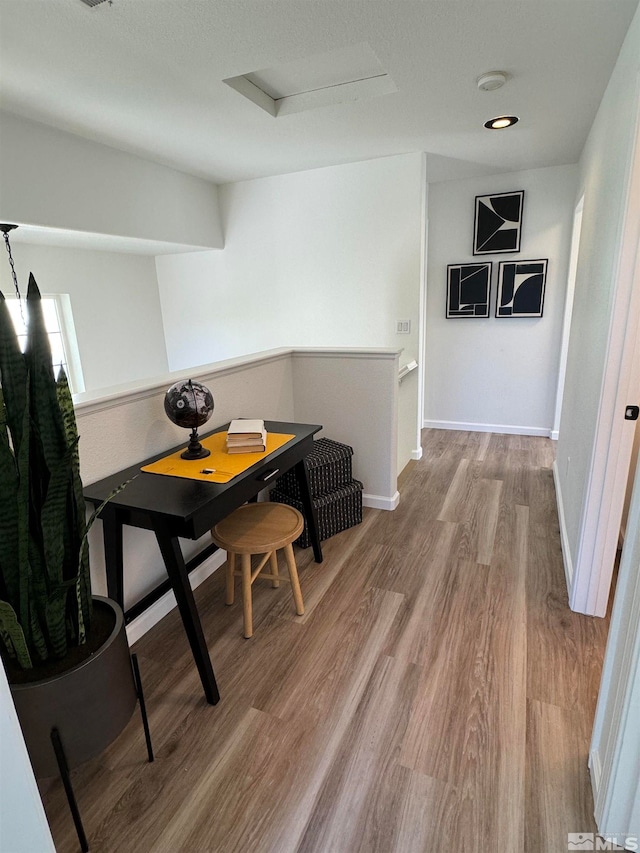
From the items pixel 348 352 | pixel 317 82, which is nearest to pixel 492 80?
pixel 317 82

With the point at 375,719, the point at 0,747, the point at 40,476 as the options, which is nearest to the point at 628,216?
the point at 375,719

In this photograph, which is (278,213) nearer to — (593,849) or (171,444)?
(171,444)

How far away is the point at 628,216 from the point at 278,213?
9.28 ft

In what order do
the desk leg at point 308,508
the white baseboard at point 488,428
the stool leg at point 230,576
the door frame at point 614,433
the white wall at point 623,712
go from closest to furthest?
the white wall at point 623,712, the door frame at point 614,433, the stool leg at point 230,576, the desk leg at point 308,508, the white baseboard at point 488,428

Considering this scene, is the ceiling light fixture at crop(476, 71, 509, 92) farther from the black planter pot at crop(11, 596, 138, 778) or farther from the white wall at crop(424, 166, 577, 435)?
the black planter pot at crop(11, 596, 138, 778)

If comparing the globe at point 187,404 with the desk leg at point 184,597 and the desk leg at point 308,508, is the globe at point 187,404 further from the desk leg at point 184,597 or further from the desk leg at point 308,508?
the desk leg at point 308,508

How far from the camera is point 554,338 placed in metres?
3.93

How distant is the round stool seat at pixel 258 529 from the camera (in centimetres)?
176

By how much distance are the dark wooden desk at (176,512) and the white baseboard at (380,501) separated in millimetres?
1246

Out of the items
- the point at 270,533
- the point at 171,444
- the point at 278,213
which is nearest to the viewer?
the point at 270,533

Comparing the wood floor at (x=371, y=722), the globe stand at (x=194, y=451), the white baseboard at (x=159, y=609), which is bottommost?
the wood floor at (x=371, y=722)

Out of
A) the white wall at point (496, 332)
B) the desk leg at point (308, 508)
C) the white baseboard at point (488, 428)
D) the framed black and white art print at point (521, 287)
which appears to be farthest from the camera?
the white baseboard at point (488, 428)

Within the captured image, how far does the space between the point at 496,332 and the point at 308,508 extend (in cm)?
285

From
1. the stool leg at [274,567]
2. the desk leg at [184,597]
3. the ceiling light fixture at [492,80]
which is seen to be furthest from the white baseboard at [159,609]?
the ceiling light fixture at [492,80]
